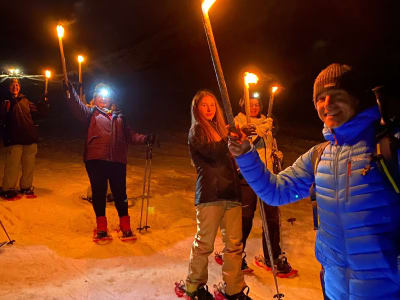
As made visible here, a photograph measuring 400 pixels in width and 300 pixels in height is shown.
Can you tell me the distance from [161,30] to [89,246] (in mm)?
29058

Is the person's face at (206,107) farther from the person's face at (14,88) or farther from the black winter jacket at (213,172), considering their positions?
the person's face at (14,88)

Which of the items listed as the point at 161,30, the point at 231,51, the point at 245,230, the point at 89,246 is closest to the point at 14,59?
the point at 161,30

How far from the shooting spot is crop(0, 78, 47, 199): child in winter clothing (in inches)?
283

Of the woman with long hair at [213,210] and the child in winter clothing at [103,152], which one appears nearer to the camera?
the woman with long hair at [213,210]

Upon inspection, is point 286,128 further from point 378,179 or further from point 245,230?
point 378,179

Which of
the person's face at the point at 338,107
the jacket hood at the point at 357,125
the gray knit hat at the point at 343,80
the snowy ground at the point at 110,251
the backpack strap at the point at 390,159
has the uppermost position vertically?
the gray knit hat at the point at 343,80

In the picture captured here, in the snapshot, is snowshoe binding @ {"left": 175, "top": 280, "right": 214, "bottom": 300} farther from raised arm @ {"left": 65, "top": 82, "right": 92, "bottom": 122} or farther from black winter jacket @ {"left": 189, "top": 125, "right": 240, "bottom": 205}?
raised arm @ {"left": 65, "top": 82, "right": 92, "bottom": 122}

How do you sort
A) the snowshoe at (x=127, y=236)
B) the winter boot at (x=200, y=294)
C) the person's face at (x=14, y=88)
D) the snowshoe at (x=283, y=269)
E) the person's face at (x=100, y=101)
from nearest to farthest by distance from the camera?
the winter boot at (x=200, y=294) → the snowshoe at (x=283, y=269) → the snowshoe at (x=127, y=236) → the person's face at (x=100, y=101) → the person's face at (x=14, y=88)

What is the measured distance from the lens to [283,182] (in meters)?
2.30

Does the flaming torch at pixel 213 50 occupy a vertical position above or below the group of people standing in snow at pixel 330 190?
above

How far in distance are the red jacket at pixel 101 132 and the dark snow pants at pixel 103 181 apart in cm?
12

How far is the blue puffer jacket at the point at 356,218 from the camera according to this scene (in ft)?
5.49

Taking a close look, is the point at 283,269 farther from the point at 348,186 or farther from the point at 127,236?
the point at 348,186

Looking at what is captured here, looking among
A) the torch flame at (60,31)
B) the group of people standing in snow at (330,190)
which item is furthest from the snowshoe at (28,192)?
the group of people standing in snow at (330,190)
